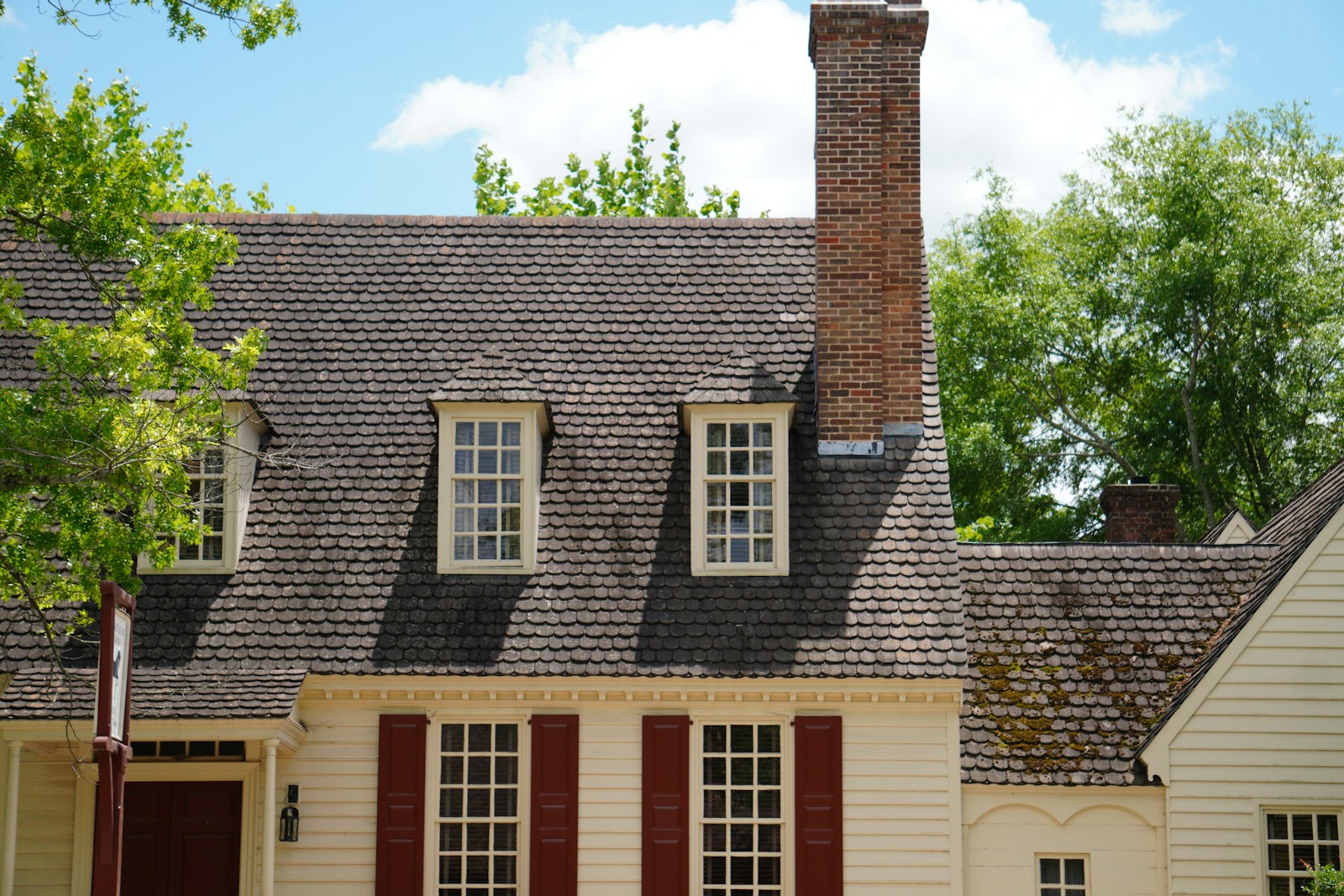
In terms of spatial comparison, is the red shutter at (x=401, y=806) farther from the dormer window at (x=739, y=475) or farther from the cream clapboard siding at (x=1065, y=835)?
the cream clapboard siding at (x=1065, y=835)

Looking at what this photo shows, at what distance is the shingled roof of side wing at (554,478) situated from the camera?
15.2m

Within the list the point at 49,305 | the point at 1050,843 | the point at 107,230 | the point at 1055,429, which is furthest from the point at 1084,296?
the point at 107,230

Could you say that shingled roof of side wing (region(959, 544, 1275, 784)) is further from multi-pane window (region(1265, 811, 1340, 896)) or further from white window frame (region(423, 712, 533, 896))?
white window frame (region(423, 712, 533, 896))

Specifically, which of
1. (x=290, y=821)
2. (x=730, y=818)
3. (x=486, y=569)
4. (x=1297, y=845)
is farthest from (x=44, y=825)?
(x=1297, y=845)

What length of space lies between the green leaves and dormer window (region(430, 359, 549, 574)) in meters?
2.85

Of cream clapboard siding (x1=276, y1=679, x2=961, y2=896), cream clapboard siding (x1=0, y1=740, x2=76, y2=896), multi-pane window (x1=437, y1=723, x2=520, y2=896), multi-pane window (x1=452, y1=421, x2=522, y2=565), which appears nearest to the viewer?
cream clapboard siding (x1=0, y1=740, x2=76, y2=896)

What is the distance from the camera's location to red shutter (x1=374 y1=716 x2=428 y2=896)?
14.8 metres

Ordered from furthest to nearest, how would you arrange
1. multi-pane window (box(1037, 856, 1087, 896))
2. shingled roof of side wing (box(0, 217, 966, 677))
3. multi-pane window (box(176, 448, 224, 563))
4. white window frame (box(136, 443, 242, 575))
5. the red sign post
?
multi-pane window (box(176, 448, 224, 563))
white window frame (box(136, 443, 242, 575))
multi-pane window (box(1037, 856, 1087, 896))
shingled roof of side wing (box(0, 217, 966, 677))
the red sign post

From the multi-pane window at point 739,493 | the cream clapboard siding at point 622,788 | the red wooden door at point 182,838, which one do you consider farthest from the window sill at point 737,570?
the red wooden door at point 182,838

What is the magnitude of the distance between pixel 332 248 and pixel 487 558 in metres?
4.69

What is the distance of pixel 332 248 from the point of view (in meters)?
18.3

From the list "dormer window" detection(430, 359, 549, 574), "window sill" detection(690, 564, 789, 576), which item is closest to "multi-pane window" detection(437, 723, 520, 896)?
"dormer window" detection(430, 359, 549, 574)

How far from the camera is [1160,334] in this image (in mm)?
33562

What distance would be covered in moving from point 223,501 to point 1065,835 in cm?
907
